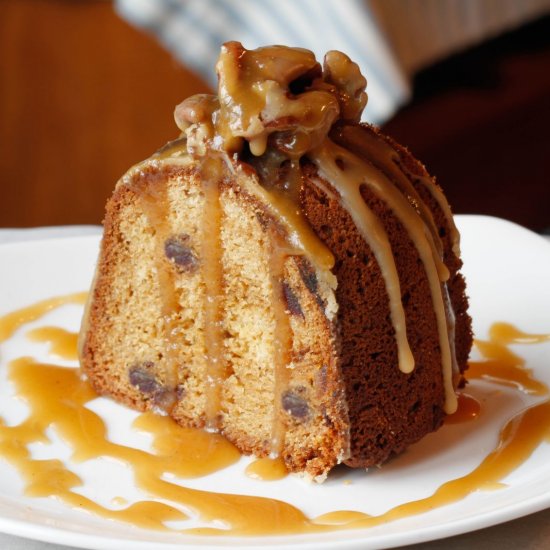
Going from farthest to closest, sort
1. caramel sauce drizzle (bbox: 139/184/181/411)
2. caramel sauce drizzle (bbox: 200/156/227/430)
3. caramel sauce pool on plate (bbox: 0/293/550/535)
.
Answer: caramel sauce drizzle (bbox: 139/184/181/411) → caramel sauce drizzle (bbox: 200/156/227/430) → caramel sauce pool on plate (bbox: 0/293/550/535)

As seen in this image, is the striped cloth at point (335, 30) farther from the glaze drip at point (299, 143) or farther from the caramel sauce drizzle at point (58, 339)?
the glaze drip at point (299, 143)

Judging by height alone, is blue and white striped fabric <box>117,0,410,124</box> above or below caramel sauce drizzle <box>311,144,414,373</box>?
below

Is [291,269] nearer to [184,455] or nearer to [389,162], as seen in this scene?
[389,162]

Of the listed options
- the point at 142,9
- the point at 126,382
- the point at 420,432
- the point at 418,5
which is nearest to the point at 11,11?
the point at 142,9

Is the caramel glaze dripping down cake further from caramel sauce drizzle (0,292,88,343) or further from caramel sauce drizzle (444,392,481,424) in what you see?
caramel sauce drizzle (0,292,88,343)

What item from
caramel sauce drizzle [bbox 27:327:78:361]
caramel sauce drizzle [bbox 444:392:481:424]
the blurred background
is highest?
caramel sauce drizzle [bbox 27:327:78:361]

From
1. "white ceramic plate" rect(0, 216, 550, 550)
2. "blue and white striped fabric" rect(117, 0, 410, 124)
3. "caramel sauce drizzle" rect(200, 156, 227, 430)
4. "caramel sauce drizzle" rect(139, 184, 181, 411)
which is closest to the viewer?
"white ceramic plate" rect(0, 216, 550, 550)

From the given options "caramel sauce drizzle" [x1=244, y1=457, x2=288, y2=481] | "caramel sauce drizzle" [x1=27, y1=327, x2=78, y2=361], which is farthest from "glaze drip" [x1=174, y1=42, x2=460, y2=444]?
"caramel sauce drizzle" [x1=27, y1=327, x2=78, y2=361]
